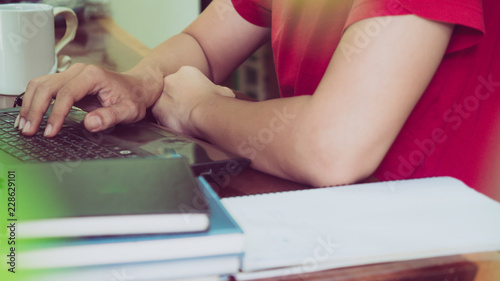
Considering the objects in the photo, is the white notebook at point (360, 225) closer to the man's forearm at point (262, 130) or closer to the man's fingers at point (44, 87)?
the man's forearm at point (262, 130)

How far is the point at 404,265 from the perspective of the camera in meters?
0.37

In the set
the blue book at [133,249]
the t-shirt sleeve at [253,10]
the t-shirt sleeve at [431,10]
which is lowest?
the blue book at [133,249]

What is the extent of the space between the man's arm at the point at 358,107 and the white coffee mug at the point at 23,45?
56cm

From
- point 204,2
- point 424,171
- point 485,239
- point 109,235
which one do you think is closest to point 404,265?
point 485,239

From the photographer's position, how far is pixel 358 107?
565mm

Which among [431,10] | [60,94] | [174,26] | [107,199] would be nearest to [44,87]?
[60,94]

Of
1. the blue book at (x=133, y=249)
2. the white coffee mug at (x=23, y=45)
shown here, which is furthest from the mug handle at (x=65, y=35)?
the blue book at (x=133, y=249)

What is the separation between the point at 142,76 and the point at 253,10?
1.06 feet

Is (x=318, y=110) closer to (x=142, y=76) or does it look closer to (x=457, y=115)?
(x=457, y=115)

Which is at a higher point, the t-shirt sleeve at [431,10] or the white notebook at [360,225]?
the t-shirt sleeve at [431,10]

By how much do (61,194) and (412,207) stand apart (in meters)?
0.30

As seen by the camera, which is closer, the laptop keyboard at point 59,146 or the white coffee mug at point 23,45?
the laptop keyboard at point 59,146

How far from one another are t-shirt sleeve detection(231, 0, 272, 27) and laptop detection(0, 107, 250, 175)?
469mm

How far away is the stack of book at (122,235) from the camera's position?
1.07 ft
